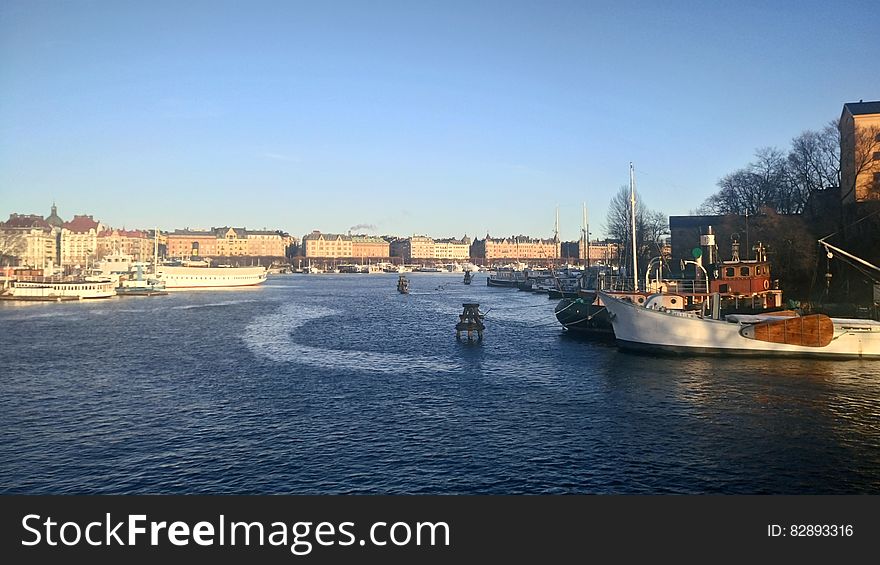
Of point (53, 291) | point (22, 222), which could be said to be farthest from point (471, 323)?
point (22, 222)

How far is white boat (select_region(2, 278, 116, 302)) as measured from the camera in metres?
105

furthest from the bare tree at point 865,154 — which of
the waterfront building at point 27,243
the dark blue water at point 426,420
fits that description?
the waterfront building at point 27,243

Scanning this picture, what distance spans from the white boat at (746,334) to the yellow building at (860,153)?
2986cm

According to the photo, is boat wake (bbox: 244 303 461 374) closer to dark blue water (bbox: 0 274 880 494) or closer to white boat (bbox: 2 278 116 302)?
dark blue water (bbox: 0 274 880 494)

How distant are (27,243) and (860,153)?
202m

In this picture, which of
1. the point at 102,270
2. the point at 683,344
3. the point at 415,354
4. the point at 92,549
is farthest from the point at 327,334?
the point at 102,270

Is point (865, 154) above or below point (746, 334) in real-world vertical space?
above

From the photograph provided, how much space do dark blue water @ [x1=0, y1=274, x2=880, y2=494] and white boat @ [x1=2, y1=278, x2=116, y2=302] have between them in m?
66.2

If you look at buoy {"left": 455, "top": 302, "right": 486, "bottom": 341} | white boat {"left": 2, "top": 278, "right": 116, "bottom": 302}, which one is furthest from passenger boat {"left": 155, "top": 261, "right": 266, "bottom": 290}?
buoy {"left": 455, "top": 302, "right": 486, "bottom": 341}

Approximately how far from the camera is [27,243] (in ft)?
588

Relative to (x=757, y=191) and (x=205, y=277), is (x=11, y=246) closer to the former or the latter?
(x=205, y=277)

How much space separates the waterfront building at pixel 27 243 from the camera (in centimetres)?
16000

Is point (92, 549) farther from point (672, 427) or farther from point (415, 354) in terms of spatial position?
point (415, 354)

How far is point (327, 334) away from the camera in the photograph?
55.2 metres
